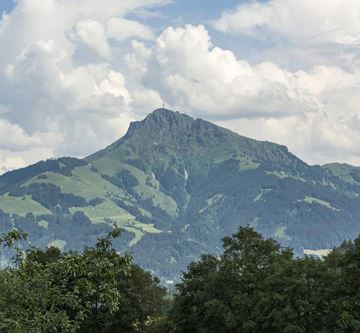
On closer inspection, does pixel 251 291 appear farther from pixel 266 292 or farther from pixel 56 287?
pixel 56 287

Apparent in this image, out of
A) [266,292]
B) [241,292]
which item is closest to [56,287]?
[266,292]

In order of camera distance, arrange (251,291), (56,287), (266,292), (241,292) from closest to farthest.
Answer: (56,287)
(266,292)
(251,291)
(241,292)

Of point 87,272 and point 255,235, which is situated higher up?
point 255,235

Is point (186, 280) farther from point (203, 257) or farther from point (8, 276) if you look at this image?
point (8, 276)

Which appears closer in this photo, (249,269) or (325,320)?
(325,320)

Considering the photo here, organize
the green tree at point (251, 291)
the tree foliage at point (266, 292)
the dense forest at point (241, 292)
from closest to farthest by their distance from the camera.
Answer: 1. the dense forest at point (241, 292)
2. the tree foliage at point (266, 292)
3. the green tree at point (251, 291)

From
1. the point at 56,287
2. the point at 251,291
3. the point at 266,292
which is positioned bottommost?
the point at 56,287

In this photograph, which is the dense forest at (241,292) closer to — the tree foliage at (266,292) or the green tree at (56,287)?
the tree foliage at (266,292)

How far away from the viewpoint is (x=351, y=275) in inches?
2002

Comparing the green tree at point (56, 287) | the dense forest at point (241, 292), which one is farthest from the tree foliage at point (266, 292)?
the green tree at point (56, 287)

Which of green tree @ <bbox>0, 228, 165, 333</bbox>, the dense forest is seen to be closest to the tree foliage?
the dense forest

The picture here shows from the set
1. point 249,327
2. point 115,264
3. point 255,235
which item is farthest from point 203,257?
point 115,264

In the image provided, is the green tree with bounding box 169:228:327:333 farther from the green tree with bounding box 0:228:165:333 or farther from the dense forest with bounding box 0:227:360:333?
the green tree with bounding box 0:228:165:333

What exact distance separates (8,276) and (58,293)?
1.59 meters
